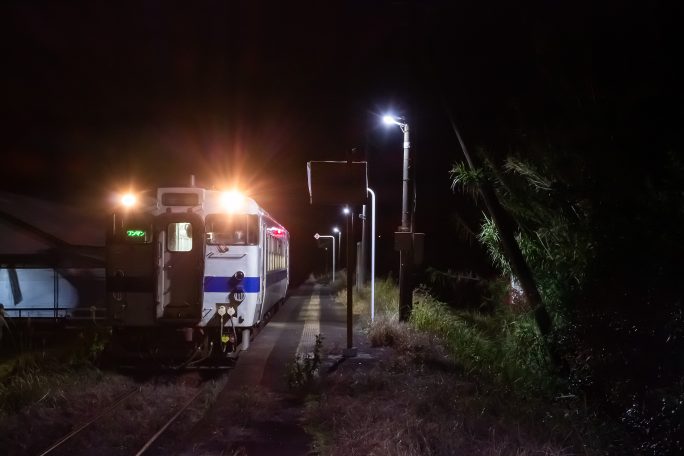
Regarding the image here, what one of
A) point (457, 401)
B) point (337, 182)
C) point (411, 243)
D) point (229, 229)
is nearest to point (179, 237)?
point (229, 229)

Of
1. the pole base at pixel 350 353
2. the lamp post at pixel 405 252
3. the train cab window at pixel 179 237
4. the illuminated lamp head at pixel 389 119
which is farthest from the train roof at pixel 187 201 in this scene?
the illuminated lamp head at pixel 389 119

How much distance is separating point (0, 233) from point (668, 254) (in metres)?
15.1

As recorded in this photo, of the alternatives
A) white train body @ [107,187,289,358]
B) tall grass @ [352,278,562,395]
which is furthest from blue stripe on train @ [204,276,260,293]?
tall grass @ [352,278,562,395]

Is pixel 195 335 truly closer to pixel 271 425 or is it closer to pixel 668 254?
pixel 271 425

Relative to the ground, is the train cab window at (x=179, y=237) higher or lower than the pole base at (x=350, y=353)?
higher

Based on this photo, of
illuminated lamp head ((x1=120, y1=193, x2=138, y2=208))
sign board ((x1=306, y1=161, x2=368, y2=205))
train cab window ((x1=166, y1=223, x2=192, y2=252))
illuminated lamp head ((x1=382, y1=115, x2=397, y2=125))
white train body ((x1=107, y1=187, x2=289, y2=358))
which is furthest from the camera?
illuminated lamp head ((x1=382, y1=115, x2=397, y2=125))

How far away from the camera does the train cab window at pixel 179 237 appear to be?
9734mm

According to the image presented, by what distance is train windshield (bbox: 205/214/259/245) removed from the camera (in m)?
9.79

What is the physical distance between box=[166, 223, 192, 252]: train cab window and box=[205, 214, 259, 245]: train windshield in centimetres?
34

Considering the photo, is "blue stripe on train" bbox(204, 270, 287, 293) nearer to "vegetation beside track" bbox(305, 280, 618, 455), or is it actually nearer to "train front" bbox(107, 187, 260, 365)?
"train front" bbox(107, 187, 260, 365)

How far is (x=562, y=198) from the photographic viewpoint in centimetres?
660

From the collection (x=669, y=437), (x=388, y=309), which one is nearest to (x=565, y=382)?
(x=669, y=437)

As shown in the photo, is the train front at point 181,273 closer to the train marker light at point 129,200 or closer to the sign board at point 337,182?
the train marker light at point 129,200

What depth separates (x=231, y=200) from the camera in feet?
32.3
